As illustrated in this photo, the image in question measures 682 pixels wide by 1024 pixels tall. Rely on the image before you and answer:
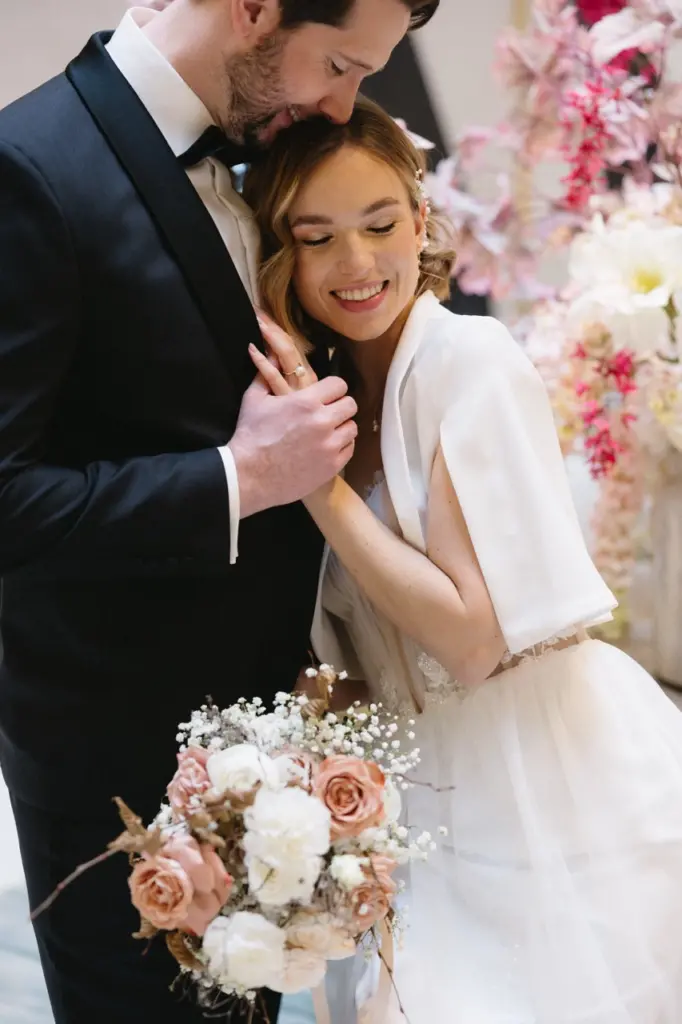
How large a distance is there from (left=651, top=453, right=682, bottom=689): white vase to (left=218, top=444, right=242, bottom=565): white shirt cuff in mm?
1335

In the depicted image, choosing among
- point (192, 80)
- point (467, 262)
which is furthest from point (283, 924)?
point (467, 262)

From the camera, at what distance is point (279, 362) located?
4.31ft

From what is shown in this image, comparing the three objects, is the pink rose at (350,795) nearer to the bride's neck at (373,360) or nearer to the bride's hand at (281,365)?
the bride's hand at (281,365)

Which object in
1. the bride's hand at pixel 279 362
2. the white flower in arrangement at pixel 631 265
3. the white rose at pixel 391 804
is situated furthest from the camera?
the white flower in arrangement at pixel 631 265

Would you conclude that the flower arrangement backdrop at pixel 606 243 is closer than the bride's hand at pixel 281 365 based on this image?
No

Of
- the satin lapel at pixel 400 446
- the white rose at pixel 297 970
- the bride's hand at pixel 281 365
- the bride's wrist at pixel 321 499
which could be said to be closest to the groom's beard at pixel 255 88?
the bride's hand at pixel 281 365

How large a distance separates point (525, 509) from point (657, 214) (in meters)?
0.92

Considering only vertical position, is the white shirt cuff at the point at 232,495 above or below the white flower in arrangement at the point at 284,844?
above

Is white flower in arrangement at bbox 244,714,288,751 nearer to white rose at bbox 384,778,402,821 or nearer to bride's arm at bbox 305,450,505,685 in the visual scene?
white rose at bbox 384,778,402,821

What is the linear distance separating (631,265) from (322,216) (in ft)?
2.53

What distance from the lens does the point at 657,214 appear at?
2.01m

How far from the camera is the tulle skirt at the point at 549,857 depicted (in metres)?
1.35

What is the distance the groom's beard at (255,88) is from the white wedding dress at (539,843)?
1.65ft

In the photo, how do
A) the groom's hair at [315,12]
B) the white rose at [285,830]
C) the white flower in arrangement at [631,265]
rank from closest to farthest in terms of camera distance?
the white rose at [285,830] < the groom's hair at [315,12] < the white flower in arrangement at [631,265]
